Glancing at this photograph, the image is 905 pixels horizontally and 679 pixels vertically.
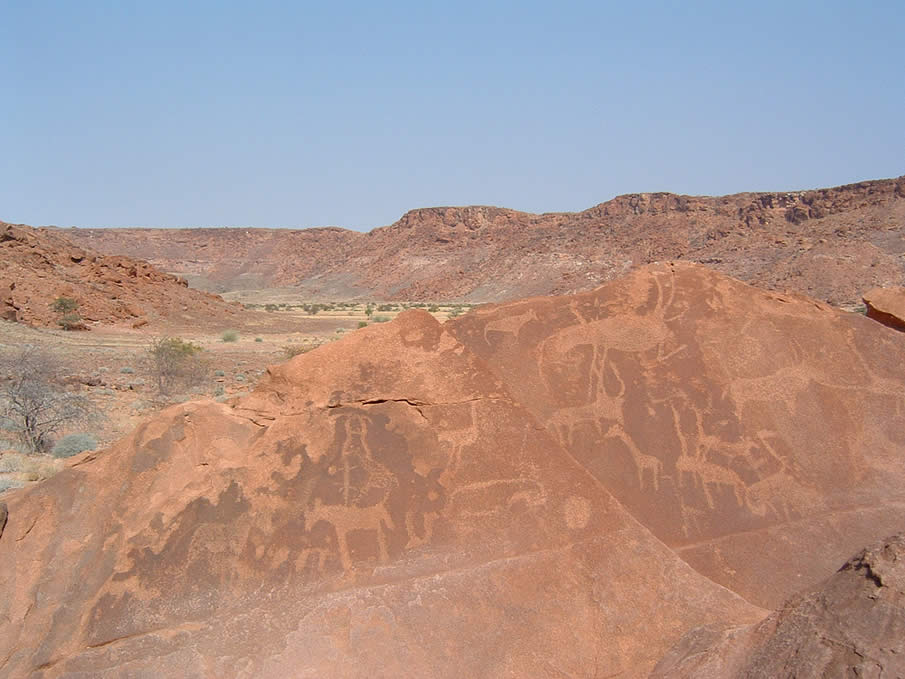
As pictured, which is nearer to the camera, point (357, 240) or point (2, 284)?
point (2, 284)

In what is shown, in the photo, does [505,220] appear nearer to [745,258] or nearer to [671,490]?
[745,258]

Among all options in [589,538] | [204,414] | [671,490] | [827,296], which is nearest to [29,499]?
[204,414]

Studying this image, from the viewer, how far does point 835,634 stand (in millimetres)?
2693

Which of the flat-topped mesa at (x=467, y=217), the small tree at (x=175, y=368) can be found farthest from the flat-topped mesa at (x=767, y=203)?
the small tree at (x=175, y=368)

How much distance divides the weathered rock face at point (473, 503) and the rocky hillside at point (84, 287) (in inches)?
1105

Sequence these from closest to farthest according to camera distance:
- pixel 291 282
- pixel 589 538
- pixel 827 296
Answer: pixel 589 538
pixel 827 296
pixel 291 282

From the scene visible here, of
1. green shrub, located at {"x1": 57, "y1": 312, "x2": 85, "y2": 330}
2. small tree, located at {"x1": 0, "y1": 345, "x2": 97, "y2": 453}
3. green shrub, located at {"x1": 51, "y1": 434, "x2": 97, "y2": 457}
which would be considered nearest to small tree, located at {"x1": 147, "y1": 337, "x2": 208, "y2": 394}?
small tree, located at {"x1": 0, "y1": 345, "x2": 97, "y2": 453}

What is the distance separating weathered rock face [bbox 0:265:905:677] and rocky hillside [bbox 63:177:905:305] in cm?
4932

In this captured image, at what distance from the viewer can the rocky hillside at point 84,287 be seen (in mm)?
30891

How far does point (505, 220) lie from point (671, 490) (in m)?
89.0

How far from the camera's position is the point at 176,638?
3670 millimetres

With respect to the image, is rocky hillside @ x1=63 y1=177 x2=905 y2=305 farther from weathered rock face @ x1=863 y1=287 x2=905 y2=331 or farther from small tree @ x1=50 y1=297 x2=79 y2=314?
weathered rock face @ x1=863 y1=287 x2=905 y2=331

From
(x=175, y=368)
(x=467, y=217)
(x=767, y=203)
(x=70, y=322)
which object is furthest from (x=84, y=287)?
(x=467, y=217)

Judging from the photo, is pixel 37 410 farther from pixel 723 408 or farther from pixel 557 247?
pixel 557 247
